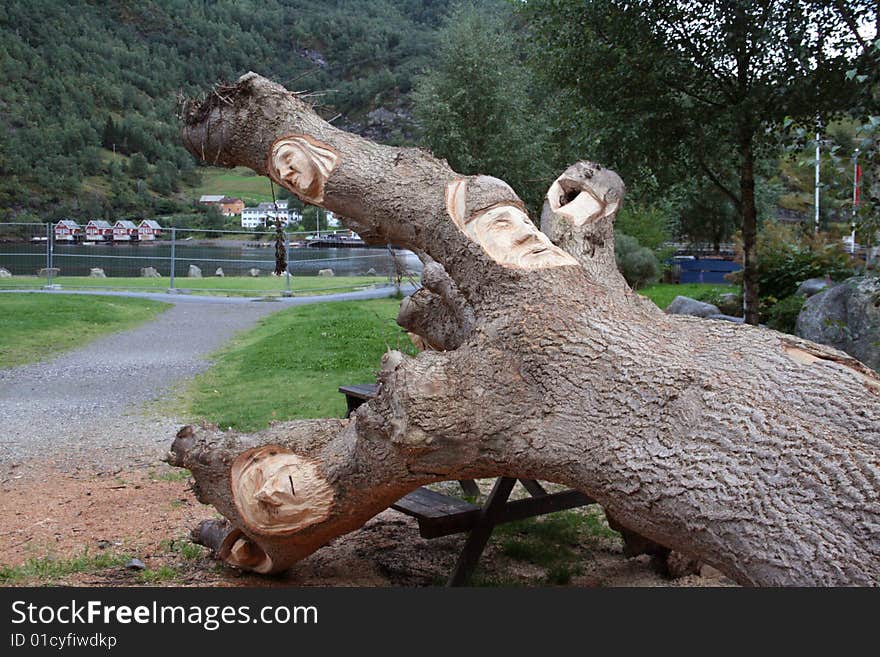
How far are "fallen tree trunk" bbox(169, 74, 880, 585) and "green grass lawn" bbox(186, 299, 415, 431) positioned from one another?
1.94 metres

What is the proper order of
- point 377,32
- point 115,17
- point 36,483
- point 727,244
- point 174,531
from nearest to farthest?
point 174,531 → point 36,483 → point 727,244 → point 377,32 → point 115,17

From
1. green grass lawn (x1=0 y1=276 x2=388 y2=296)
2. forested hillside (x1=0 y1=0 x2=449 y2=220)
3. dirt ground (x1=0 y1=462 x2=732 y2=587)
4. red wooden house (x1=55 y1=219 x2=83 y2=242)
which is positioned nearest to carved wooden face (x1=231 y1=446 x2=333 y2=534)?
dirt ground (x1=0 y1=462 x2=732 y2=587)

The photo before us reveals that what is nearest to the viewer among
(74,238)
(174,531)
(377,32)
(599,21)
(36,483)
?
(174,531)

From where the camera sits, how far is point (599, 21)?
8250 mm

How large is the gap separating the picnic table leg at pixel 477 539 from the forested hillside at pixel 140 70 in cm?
2087

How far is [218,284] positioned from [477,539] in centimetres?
1826

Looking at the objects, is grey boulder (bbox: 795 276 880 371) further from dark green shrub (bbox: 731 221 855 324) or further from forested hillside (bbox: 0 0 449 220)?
forested hillside (bbox: 0 0 449 220)

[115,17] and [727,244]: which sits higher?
[115,17]

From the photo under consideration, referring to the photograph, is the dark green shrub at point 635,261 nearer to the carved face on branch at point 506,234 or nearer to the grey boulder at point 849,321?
the grey boulder at point 849,321

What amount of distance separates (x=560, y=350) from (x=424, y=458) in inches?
26.6

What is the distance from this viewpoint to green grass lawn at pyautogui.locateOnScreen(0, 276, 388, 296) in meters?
19.7

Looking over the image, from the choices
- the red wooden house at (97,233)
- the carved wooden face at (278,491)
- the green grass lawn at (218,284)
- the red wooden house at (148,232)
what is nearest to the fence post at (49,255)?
the green grass lawn at (218,284)

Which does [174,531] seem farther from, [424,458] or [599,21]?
[599,21]

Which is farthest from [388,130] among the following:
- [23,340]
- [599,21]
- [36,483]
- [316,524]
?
[316,524]
